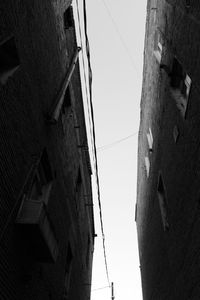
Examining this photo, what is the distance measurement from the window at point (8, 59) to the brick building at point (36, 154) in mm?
17

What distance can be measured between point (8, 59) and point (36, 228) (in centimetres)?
303

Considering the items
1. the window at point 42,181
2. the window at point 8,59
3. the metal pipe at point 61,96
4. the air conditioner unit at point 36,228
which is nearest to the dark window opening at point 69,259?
the window at point 42,181

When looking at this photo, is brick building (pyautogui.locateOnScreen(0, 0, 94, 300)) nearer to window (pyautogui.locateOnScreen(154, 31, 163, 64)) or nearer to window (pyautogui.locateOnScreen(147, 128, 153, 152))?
window (pyautogui.locateOnScreen(154, 31, 163, 64))

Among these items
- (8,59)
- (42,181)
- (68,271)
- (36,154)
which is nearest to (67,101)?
(42,181)

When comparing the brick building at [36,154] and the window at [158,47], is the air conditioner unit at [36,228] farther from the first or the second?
the window at [158,47]

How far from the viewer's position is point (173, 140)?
27.1ft

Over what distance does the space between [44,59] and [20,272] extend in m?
4.87

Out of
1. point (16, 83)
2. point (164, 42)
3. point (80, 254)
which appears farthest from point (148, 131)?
point (16, 83)

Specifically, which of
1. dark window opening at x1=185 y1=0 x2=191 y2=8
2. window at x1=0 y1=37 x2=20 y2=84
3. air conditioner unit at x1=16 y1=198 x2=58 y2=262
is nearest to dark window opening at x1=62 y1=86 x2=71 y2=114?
window at x1=0 y1=37 x2=20 y2=84

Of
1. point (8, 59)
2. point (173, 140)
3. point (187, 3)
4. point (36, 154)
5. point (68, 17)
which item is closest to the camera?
point (8, 59)

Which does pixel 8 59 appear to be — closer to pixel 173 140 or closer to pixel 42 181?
pixel 42 181

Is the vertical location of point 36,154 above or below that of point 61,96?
below

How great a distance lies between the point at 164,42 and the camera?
8.83 meters

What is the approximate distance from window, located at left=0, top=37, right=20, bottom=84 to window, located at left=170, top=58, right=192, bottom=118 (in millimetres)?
4158
